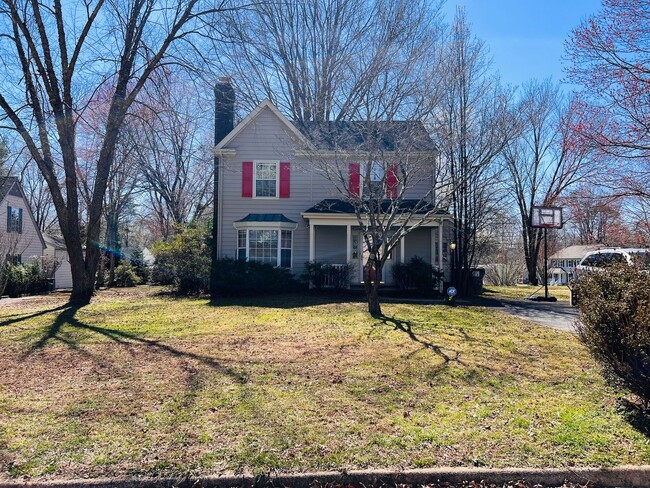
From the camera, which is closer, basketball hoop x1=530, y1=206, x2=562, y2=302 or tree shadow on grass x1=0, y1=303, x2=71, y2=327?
tree shadow on grass x1=0, y1=303, x2=71, y2=327

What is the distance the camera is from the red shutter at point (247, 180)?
56.7 feet

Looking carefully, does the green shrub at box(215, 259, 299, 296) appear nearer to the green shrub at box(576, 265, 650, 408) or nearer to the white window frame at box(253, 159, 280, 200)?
the white window frame at box(253, 159, 280, 200)

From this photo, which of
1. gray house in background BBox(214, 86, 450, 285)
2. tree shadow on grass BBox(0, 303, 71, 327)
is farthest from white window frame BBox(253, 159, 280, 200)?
tree shadow on grass BBox(0, 303, 71, 327)

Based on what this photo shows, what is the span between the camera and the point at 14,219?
2511 cm

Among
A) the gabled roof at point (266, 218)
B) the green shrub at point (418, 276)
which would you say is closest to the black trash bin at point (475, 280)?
the green shrub at point (418, 276)

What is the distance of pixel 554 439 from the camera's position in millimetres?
3781

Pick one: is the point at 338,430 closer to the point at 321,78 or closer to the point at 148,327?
the point at 148,327

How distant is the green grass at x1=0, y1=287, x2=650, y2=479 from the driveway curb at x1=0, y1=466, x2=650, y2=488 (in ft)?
0.33

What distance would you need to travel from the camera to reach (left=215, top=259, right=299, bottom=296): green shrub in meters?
14.6

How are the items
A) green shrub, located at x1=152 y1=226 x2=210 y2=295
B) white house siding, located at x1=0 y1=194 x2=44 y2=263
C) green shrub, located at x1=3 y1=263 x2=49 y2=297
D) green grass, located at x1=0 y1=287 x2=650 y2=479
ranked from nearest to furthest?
green grass, located at x1=0 y1=287 x2=650 y2=479, green shrub, located at x1=152 y1=226 x2=210 y2=295, green shrub, located at x1=3 y1=263 x2=49 y2=297, white house siding, located at x1=0 y1=194 x2=44 y2=263

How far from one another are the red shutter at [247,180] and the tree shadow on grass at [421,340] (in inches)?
366

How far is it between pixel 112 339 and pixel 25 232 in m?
24.0

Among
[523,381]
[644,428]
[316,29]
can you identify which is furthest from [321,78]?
[644,428]

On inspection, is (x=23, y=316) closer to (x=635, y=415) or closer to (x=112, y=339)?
(x=112, y=339)
